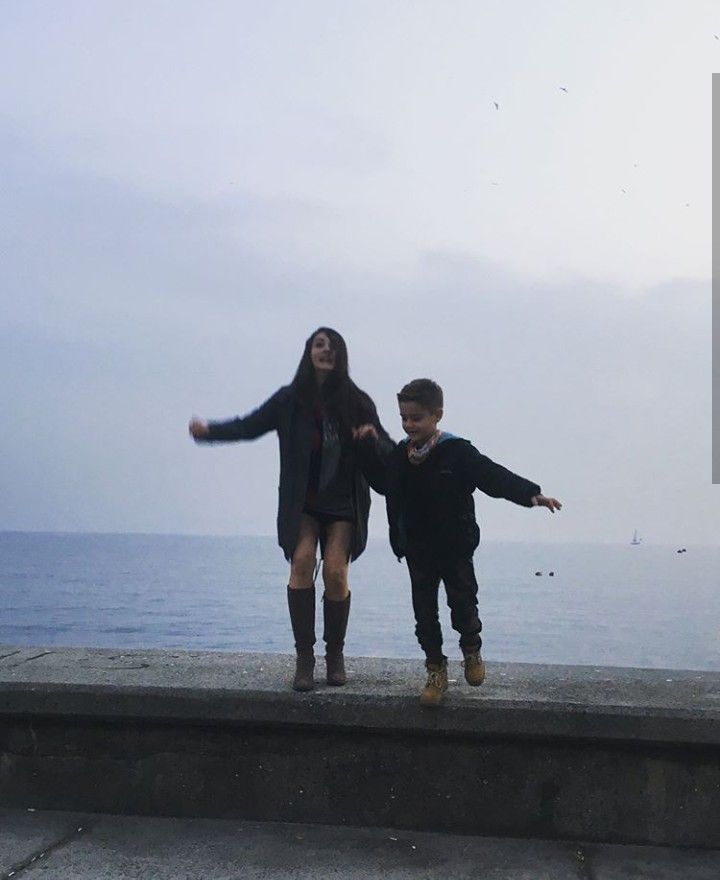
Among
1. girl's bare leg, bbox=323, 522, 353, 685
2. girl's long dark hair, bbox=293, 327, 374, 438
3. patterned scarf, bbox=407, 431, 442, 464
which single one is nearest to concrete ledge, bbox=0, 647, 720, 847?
girl's bare leg, bbox=323, 522, 353, 685

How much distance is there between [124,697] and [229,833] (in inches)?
30.5

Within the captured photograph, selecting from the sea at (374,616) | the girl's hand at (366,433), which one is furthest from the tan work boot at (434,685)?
the sea at (374,616)

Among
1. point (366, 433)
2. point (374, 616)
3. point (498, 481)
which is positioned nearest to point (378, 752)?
point (498, 481)

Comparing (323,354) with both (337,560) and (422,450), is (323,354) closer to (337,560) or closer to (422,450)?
(422,450)

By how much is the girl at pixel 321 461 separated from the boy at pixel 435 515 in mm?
243

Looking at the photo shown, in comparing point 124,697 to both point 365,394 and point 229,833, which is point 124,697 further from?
point 365,394

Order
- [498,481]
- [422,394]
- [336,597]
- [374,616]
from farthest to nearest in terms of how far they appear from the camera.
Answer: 1. [374,616]
2. [336,597]
3. [422,394]
4. [498,481]

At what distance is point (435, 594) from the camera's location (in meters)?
4.46

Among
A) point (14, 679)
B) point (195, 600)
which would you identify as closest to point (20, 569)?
point (195, 600)

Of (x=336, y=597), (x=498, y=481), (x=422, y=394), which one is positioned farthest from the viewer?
(x=336, y=597)

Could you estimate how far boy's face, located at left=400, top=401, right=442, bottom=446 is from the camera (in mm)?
4414

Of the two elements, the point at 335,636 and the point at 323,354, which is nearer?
the point at 335,636

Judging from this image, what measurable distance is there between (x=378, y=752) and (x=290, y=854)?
603 millimetres

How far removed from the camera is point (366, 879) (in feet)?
12.1
